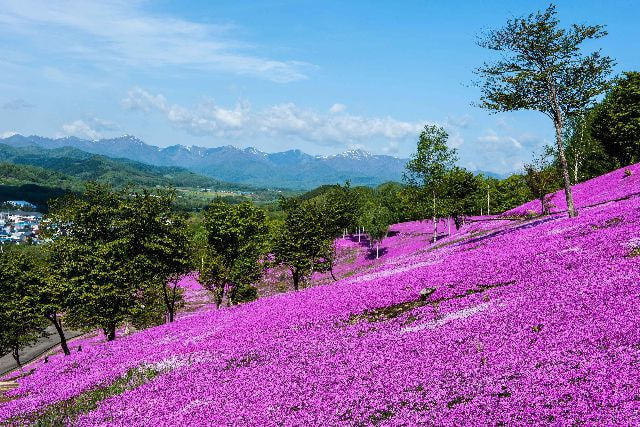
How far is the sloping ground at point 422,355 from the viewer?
30.9 ft

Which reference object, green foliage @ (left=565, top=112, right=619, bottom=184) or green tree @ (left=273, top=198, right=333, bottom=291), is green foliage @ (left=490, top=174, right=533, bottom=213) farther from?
green tree @ (left=273, top=198, right=333, bottom=291)

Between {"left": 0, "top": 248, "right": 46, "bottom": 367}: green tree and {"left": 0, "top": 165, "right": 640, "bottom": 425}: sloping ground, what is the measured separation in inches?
1176

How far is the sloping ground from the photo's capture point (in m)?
9.42

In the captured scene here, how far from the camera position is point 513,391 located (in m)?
9.41

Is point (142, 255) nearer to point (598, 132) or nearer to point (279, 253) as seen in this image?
point (279, 253)

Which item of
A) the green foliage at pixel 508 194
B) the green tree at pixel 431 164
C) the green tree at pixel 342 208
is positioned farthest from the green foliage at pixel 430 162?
the green foliage at pixel 508 194

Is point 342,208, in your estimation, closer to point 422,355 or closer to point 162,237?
point 162,237

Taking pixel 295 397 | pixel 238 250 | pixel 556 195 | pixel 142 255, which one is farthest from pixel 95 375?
pixel 556 195

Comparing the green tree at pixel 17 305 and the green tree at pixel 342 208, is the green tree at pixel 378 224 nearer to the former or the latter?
the green tree at pixel 342 208

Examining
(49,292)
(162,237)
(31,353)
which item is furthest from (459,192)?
(31,353)

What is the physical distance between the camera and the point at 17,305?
49000mm

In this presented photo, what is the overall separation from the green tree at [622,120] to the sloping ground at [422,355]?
1606 inches

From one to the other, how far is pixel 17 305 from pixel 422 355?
52.9 m

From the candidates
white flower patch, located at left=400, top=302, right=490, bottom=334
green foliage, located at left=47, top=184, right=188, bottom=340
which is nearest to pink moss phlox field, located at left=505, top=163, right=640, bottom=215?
white flower patch, located at left=400, top=302, right=490, bottom=334
